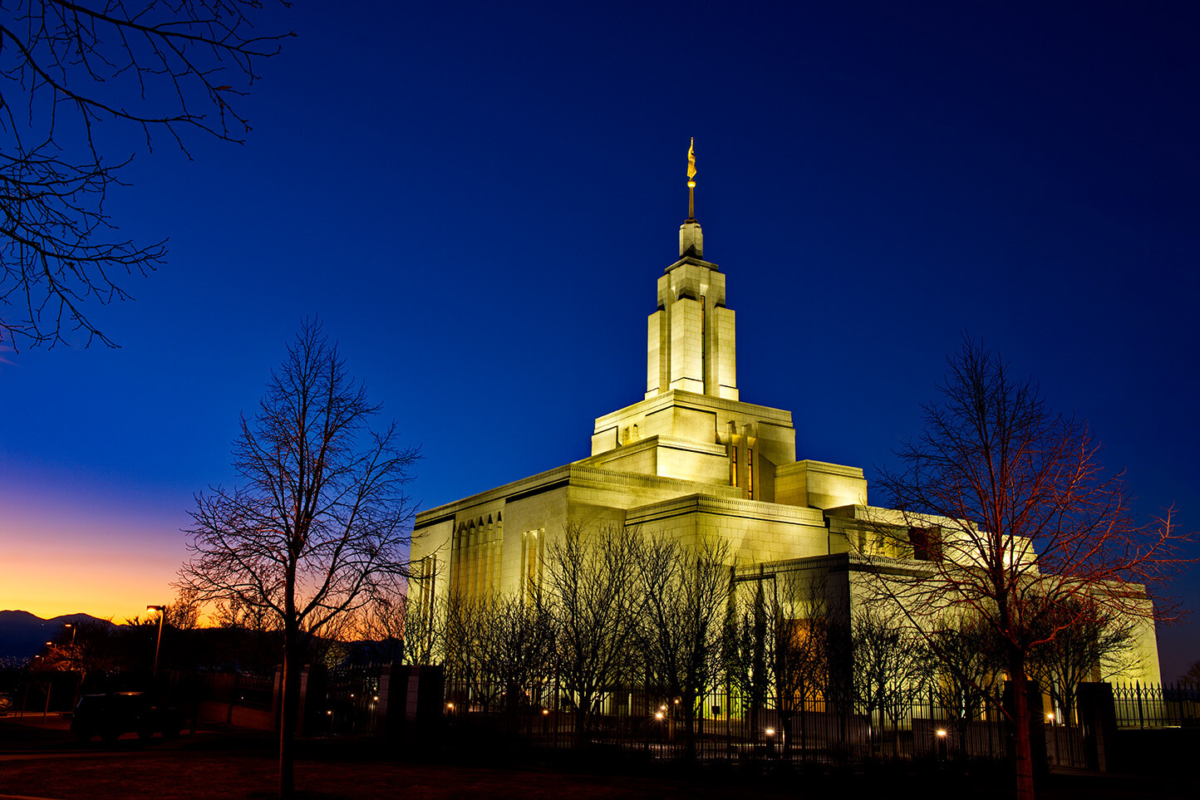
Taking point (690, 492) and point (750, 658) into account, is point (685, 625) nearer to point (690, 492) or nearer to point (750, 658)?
point (750, 658)

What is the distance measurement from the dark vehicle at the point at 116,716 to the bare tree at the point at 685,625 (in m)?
14.8

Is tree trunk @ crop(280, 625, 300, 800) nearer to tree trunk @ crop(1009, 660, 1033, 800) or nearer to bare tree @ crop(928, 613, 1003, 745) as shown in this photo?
tree trunk @ crop(1009, 660, 1033, 800)

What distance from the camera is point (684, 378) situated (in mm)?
55531

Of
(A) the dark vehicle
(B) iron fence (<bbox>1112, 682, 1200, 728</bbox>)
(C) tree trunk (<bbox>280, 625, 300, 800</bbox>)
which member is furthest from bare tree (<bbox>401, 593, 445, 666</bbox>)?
(B) iron fence (<bbox>1112, 682, 1200, 728</bbox>)

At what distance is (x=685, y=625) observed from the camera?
30953 millimetres

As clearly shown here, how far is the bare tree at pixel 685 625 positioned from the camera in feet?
86.7

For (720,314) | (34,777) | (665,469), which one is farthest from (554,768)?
(720,314)

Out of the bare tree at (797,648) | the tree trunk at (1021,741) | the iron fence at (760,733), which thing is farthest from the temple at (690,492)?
the tree trunk at (1021,741)

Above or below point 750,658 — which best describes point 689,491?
above

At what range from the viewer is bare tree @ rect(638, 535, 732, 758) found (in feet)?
86.7

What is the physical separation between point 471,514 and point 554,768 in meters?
35.5

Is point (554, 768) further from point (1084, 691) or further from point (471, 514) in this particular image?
point (471, 514)

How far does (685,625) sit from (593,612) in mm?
3275

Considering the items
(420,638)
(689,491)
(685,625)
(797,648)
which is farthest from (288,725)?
(689,491)
